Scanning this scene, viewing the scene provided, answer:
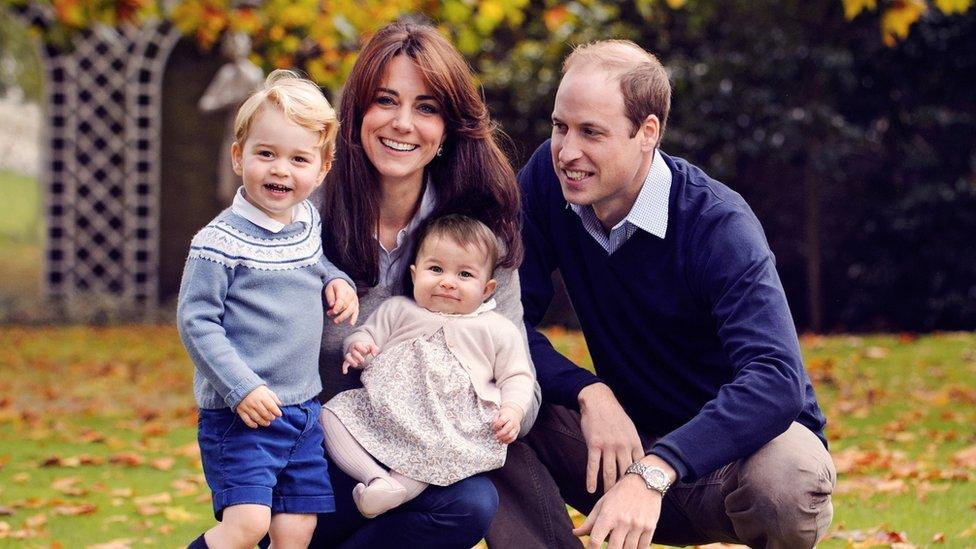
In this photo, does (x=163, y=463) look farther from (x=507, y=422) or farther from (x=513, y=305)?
(x=507, y=422)

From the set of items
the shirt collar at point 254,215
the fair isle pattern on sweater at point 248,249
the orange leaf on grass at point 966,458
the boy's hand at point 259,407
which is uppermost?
the shirt collar at point 254,215

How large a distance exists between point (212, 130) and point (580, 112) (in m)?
10.3

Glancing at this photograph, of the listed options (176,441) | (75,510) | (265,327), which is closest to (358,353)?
(265,327)

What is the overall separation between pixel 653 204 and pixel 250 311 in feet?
3.64

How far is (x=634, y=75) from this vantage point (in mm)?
3270

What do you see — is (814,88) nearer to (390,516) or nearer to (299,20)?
(299,20)

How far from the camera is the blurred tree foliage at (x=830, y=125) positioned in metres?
10.4

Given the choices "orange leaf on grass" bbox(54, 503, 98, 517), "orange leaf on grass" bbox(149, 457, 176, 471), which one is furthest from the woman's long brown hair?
"orange leaf on grass" bbox(149, 457, 176, 471)

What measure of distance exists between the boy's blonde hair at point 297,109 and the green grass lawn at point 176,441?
1.89 m

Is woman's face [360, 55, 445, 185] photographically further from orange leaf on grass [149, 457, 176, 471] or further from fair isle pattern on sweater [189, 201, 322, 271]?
orange leaf on grass [149, 457, 176, 471]

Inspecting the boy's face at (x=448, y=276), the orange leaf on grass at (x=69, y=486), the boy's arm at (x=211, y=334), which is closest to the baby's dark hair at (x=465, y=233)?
the boy's face at (x=448, y=276)

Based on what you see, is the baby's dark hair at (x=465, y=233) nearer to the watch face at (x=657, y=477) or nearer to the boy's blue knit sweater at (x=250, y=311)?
the boy's blue knit sweater at (x=250, y=311)

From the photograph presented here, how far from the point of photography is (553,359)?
352cm

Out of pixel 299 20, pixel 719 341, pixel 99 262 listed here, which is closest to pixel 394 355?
pixel 719 341
